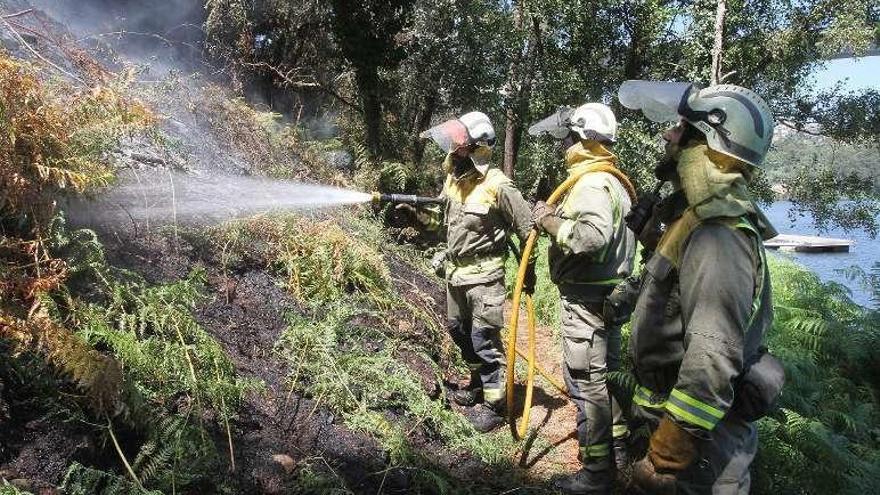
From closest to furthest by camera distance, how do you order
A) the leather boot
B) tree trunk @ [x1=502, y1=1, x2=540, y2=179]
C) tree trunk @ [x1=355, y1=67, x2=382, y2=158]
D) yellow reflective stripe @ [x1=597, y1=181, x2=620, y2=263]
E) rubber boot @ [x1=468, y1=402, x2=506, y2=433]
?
yellow reflective stripe @ [x1=597, y1=181, x2=620, y2=263], the leather boot, rubber boot @ [x1=468, y1=402, x2=506, y2=433], tree trunk @ [x1=355, y1=67, x2=382, y2=158], tree trunk @ [x1=502, y1=1, x2=540, y2=179]

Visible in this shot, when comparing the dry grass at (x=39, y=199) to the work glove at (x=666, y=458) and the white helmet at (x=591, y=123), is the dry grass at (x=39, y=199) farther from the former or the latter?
the white helmet at (x=591, y=123)

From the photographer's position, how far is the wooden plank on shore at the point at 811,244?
24.2m

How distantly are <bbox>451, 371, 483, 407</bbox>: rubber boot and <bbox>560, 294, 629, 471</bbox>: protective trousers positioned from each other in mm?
1236

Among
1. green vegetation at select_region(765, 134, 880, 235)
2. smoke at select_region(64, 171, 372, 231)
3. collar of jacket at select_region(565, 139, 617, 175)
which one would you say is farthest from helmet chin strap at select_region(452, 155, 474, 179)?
green vegetation at select_region(765, 134, 880, 235)

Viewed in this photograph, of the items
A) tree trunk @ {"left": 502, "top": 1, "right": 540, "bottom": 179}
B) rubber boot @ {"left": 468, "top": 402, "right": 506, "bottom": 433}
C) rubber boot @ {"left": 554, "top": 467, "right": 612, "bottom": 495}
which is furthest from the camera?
tree trunk @ {"left": 502, "top": 1, "right": 540, "bottom": 179}

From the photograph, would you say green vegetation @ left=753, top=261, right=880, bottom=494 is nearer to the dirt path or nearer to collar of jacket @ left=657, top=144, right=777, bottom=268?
the dirt path

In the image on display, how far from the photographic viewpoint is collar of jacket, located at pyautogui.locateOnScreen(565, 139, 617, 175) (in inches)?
158

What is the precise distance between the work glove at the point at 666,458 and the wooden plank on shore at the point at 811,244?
Result: 951 inches

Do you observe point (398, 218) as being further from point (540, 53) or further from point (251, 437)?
point (540, 53)

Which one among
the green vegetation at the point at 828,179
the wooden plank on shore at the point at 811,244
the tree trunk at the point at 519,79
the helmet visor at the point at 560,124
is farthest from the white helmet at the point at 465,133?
the wooden plank on shore at the point at 811,244

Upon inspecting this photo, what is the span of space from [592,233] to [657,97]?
1.23m

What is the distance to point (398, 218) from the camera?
936cm

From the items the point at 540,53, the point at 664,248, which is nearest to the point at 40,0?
the point at 664,248

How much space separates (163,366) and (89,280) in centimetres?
76
